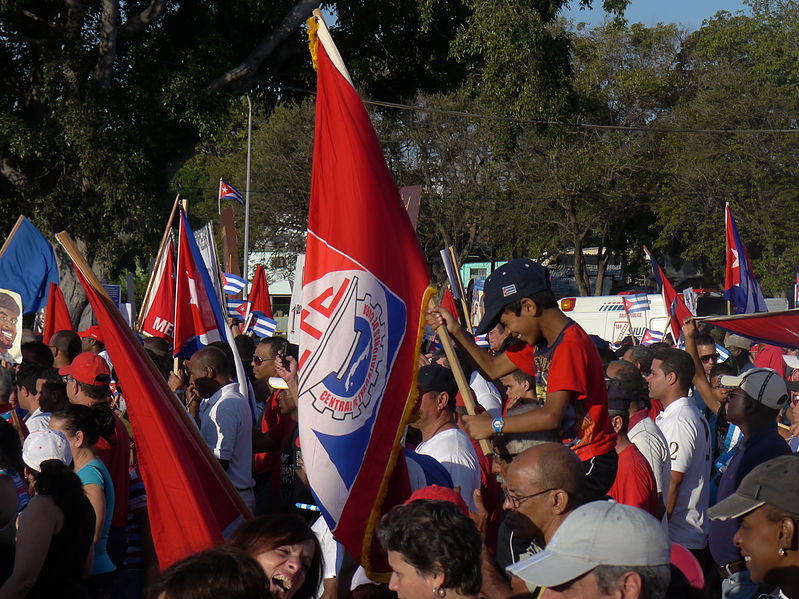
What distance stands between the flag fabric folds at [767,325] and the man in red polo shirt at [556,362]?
1862 mm

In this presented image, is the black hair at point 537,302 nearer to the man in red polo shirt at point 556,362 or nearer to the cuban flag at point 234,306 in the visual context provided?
the man in red polo shirt at point 556,362

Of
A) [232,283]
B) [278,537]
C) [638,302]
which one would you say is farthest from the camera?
[638,302]

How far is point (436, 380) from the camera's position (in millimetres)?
5176

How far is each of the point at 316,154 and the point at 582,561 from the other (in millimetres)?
2477

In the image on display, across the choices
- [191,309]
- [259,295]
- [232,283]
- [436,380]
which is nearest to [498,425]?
[436,380]

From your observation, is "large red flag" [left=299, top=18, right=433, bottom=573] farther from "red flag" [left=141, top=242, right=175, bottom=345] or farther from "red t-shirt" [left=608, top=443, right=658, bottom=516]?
"red flag" [left=141, top=242, right=175, bottom=345]

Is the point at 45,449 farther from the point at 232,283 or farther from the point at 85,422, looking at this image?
the point at 232,283

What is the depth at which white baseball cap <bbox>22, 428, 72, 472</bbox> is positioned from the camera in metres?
4.58

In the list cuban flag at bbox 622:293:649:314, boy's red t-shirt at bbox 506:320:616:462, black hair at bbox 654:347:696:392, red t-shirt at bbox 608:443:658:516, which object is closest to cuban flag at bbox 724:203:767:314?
black hair at bbox 654:347:696:392

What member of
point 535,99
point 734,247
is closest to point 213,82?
point 535,99

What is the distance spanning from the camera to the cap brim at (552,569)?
259 centimetres

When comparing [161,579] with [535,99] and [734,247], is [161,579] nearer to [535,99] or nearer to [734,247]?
[734,247]

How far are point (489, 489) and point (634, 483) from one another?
737 millimetres

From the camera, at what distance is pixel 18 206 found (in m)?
15.8
